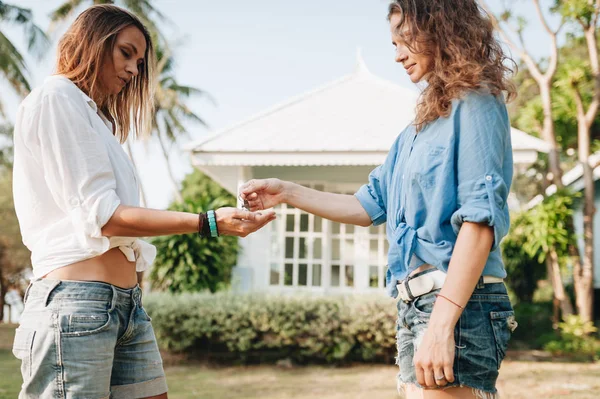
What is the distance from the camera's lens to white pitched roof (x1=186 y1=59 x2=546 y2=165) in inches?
351

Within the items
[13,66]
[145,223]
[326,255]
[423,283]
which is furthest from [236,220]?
[13,66]

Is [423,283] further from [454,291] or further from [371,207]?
[371,207]

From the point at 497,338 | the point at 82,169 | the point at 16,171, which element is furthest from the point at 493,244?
the point at 16,171

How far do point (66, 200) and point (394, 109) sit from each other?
336 inches

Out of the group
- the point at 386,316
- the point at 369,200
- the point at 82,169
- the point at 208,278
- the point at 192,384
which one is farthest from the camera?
the point at 208,278

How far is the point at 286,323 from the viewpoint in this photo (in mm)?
8133

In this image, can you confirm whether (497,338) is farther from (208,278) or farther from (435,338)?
(208,278)

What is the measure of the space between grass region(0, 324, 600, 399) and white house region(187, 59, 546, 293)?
1.62 meters

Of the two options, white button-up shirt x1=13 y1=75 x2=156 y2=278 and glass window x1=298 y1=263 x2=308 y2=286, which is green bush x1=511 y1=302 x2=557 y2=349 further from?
white button-up shirt x1=13 y1=75 x2=156 y2=278

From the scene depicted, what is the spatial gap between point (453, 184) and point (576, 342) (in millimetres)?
8718

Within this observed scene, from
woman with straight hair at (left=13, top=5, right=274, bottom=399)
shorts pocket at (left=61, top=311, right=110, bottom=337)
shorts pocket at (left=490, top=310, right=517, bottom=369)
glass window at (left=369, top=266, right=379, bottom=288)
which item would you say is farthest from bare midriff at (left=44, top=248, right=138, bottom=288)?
glass window at (left=369, top=266, right=379, bottom=288)

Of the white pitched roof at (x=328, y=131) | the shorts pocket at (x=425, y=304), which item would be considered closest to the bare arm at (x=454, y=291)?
the shorts pocket at (x=425, y=304)

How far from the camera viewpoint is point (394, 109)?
10.0m

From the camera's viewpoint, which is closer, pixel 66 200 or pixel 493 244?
pixel 493 244
